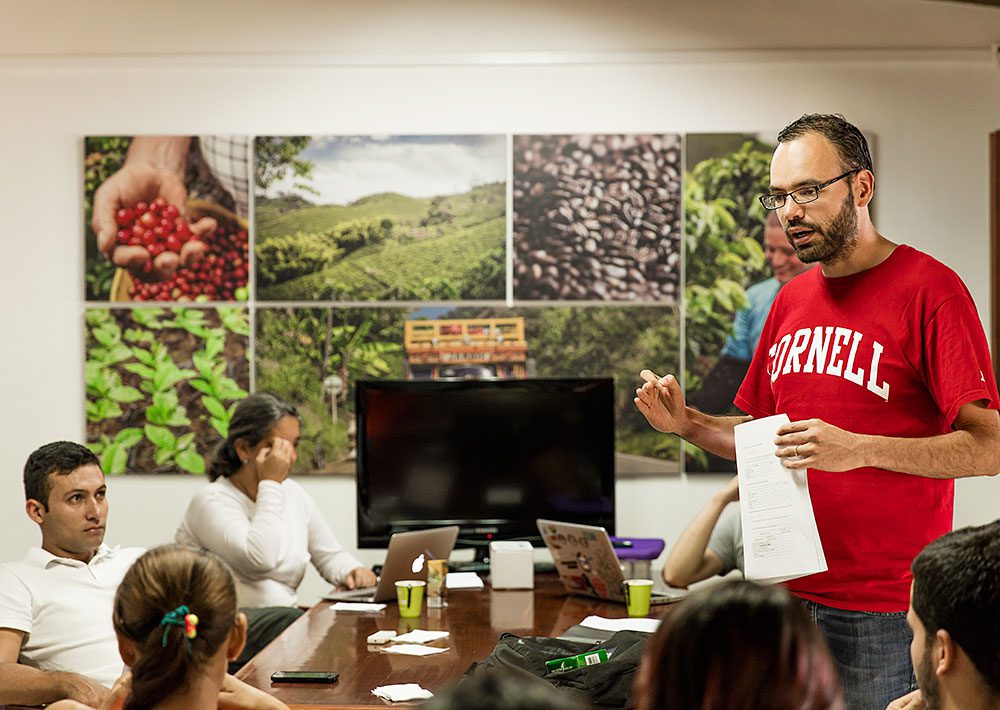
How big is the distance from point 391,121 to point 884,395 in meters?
2.78

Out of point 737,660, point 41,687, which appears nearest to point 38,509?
point 41,687

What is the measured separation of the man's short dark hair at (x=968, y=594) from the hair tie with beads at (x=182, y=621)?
3.49 feet

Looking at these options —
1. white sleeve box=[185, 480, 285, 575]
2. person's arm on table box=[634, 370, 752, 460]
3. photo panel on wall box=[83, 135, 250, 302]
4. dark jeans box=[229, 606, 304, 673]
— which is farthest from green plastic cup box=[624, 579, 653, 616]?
photo panel on wall box=[83, 135, 250, 302]

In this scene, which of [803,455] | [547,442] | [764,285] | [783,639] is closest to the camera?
[783,639]

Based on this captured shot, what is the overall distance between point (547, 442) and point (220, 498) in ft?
3.56

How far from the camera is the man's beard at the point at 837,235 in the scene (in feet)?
6.44

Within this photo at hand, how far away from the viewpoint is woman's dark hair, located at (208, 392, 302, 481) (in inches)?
149

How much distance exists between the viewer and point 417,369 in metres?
4.29

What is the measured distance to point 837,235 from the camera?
1967mm

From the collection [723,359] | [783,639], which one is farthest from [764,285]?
[783,639]

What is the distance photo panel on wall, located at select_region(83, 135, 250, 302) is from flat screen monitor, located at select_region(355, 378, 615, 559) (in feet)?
2.99

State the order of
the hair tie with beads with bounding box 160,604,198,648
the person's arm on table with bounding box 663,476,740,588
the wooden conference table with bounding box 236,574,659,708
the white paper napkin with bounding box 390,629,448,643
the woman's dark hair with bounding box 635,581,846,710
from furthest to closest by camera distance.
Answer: the person's arm on table with bounding box 663,476,740,588 < the white paper napkin with bounding box 390,629,448,643 < the wooden conference table with bounding box 236,574,659,708 < the hair tie with beads with bounding box 160,604,198,648 < the woman's dark hair with bounding box 635,581,846,710

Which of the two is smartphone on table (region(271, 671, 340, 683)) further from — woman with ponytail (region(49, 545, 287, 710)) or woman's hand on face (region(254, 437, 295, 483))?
woman's hand on face (region(254, 437, 295, 483))

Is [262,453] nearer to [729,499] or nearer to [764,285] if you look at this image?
[729,499]
